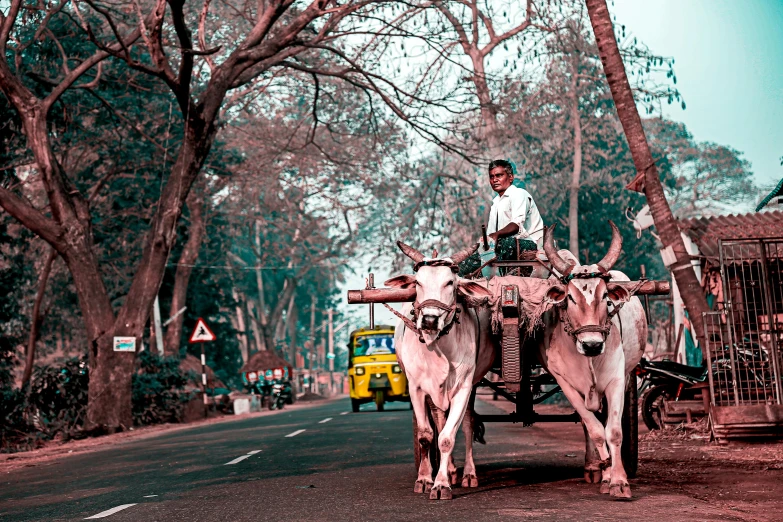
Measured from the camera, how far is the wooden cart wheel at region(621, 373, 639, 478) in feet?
32.8

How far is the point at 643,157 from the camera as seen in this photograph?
598 inches

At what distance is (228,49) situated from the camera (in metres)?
35.0

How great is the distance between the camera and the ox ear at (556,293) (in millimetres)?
8969

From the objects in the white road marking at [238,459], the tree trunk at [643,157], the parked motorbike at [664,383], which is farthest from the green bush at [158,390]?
the tree trunk at [643,157]

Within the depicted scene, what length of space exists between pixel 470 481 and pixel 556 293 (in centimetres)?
206

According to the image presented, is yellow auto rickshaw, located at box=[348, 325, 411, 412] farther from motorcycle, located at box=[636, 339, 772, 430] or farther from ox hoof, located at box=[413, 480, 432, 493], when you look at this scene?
ox hoof, located at box=[413, 480, 432, 493]

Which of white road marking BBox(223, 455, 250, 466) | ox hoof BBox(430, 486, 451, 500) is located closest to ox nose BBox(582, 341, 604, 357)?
ox hoof BBox(430, 486, 451, 500)

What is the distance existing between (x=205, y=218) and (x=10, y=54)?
35.8ft

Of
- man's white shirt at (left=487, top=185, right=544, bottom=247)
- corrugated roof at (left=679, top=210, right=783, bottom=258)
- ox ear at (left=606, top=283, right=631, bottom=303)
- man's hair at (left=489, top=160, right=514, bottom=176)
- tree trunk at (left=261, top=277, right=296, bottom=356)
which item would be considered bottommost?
ox ear at (left=606, top=283, right=631, bottom=303)

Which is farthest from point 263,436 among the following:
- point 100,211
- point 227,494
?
point 100,211

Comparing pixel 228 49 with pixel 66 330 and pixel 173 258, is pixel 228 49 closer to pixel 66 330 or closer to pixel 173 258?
pixel 173 258

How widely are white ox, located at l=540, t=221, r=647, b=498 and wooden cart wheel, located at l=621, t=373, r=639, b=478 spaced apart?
0.39 m

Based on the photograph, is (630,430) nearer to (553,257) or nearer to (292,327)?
(553,257)

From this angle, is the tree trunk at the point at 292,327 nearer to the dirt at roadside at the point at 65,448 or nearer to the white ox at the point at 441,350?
the dirt at roadside at the point at 65,448
